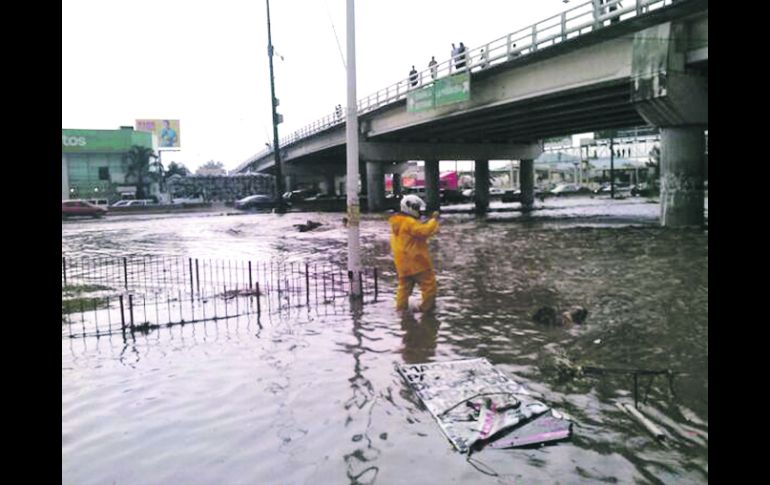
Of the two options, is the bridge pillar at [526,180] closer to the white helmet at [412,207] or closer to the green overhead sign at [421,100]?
the green overhead sign at [421,100]

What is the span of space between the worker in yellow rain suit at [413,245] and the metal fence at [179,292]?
1480 mm

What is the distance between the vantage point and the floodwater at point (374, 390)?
13.8ft

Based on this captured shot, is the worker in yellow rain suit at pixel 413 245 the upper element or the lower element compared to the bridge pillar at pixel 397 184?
lower

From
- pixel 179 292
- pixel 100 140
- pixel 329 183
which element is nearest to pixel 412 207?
pixel 179 292

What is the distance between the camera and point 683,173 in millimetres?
21703

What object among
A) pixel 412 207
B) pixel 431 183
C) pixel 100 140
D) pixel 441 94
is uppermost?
pixel 100 140

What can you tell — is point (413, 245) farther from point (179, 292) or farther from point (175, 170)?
point (175, 170)

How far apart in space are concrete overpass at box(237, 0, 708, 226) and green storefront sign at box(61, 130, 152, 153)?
3771 centimetres

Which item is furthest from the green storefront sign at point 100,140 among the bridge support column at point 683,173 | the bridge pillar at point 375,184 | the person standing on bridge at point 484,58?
the bridge support column at point 683,173

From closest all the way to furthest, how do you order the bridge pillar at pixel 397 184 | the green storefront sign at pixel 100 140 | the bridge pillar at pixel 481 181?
the bridge pillar at pixel 481 181 → the green storefront sign at pixel 100 140 → the bridge pillar at pixel 397 184

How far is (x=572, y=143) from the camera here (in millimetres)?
106625

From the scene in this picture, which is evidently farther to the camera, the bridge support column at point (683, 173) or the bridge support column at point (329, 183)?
the bridge support column at point (329, 183)

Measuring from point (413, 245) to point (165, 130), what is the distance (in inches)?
3792
